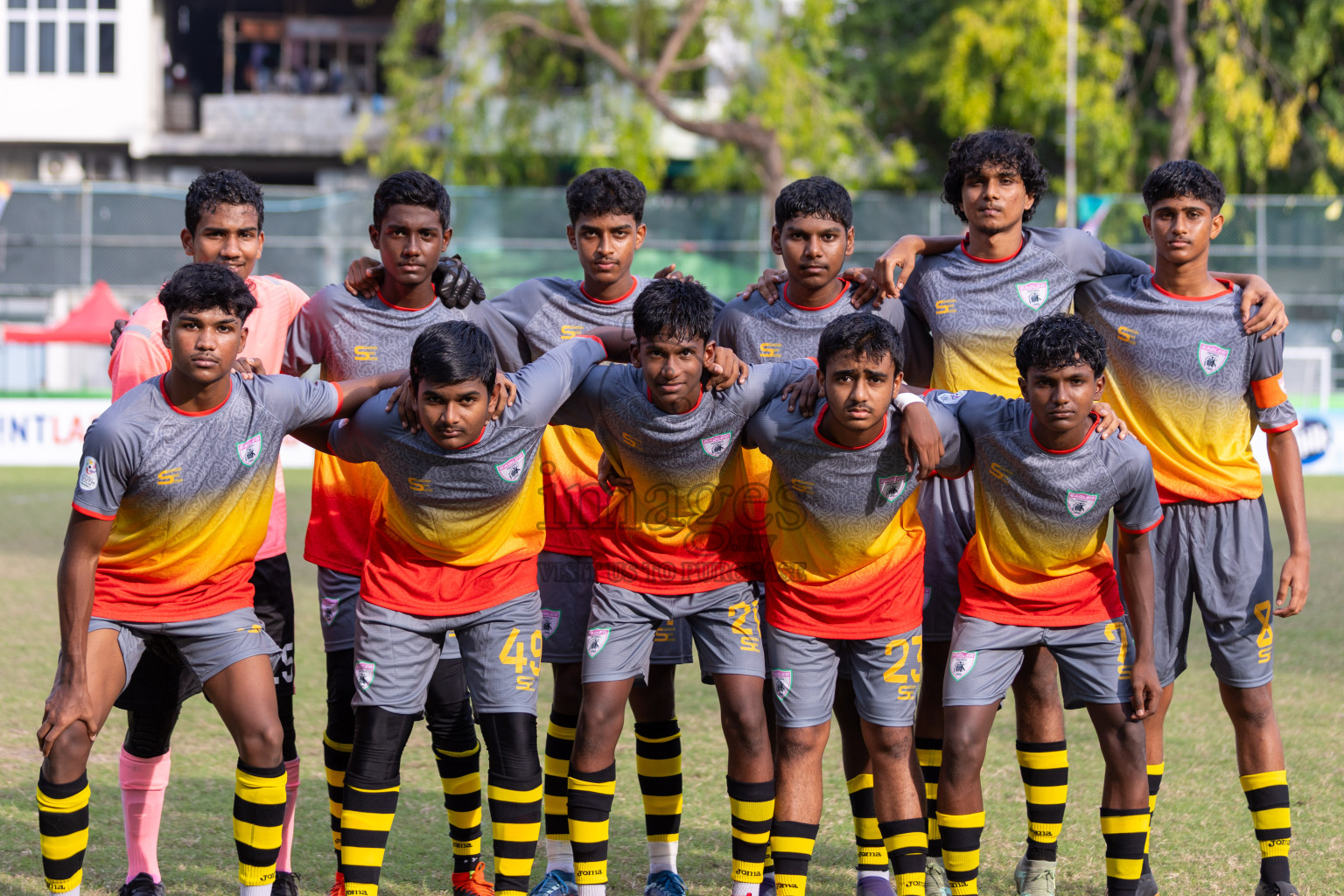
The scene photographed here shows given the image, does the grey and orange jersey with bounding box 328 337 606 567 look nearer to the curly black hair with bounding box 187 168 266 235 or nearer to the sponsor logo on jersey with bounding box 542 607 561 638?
the sponsor logo on jersey with bounding box 542 607 561 638

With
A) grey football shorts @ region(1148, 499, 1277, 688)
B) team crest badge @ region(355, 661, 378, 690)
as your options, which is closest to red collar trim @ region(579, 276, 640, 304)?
team crest badge @ region(355, 661, 378, 690)

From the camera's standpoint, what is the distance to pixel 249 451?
3.87 meters

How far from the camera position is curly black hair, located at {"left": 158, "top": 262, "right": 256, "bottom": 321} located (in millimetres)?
3719

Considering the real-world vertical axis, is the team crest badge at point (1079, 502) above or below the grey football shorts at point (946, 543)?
above

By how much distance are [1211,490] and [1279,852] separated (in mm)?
1144

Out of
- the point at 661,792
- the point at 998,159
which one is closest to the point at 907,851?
the point at 661,792

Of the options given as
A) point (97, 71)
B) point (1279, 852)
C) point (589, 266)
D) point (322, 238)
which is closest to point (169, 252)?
point (322, 238)

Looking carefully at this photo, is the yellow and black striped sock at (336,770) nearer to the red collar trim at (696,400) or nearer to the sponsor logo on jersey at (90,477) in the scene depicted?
the sponsor logo on jersey at (90,477)

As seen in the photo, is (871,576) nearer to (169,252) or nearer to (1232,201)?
(1232,201)

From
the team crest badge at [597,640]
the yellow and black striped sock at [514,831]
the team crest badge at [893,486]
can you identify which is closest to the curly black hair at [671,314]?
the team crest badge at [893,486]

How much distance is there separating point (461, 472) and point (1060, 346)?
1759 millimetres

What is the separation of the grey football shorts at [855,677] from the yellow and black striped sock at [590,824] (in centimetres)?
56

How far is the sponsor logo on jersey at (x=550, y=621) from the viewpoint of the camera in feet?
14.7

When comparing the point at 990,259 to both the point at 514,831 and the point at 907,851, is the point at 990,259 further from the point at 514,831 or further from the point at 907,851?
the point at 514,831
